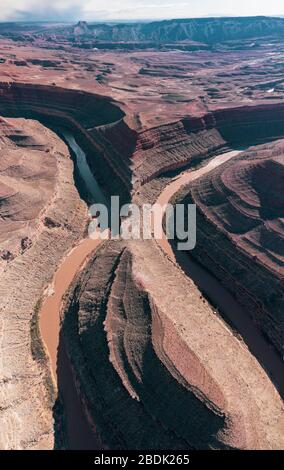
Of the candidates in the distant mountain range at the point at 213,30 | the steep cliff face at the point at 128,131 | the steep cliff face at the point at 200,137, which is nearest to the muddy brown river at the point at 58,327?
the steep cliff face at the point at 128,131

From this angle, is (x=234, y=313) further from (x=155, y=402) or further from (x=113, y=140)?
(x=113, y=140)

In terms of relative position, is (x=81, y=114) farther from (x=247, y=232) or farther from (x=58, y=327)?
(x=58, y=327)

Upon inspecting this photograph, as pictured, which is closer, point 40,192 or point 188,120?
point 40,192

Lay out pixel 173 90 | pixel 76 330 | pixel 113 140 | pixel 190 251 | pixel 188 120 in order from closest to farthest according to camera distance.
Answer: pixel 76 330 < pixel 190 251 < pixel 113 140 < pixel 188 120 < pixel 173 90

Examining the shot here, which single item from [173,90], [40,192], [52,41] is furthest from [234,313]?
[52,41]

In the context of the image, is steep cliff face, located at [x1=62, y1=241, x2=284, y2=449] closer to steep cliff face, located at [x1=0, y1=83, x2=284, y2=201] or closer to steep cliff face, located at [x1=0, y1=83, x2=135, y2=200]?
steep cliff face, located at [x1=0, y1=83, x2=284, y2=201]

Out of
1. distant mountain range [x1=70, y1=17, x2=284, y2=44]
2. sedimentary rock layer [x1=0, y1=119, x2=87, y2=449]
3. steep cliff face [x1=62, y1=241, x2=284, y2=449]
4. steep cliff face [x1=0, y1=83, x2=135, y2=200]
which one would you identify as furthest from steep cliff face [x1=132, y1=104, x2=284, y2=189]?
distant mountain range [x1=70, y1=17, x2=284, y2=44]

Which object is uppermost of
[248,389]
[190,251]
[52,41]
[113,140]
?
[52,41]
